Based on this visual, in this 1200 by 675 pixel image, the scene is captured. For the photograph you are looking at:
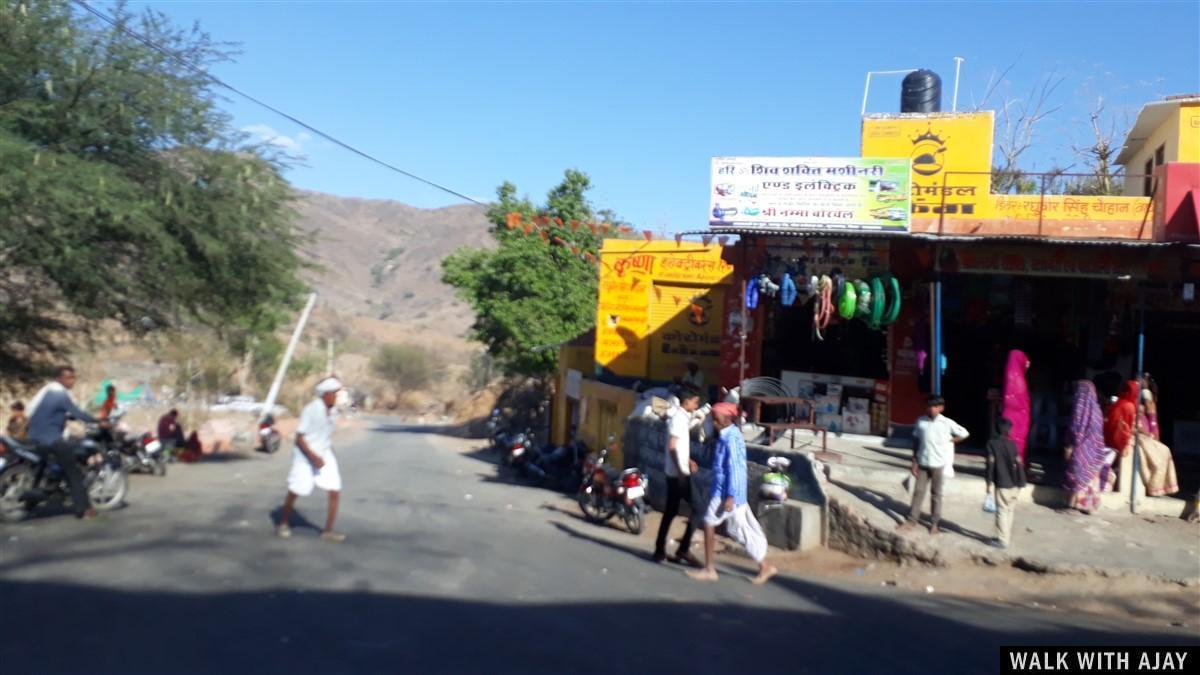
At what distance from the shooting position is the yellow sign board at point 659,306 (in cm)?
2466

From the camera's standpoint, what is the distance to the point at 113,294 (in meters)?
15.9

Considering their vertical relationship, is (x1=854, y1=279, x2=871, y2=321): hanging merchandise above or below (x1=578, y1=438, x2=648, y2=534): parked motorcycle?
above

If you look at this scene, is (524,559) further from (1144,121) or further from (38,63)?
(1144,121)

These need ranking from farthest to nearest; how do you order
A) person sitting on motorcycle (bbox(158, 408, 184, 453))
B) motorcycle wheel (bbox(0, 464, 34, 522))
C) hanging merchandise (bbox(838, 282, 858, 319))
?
person sitting on motorcycle (bbox(158, 408, 184, 453)) < hanging merchandise (bbox(838, 282, 858, 319)) < motorcycle wheel (bbox(0, 464, 34, 522))

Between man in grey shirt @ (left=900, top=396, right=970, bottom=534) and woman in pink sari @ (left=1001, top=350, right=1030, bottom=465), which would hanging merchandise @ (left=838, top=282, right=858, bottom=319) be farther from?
man in grey shirt @ (left=900, top=396, right=970, bottom=534)

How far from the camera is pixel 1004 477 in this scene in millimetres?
11273

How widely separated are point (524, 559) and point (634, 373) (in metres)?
15.6

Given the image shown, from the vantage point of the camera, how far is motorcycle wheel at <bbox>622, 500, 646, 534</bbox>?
14633mm

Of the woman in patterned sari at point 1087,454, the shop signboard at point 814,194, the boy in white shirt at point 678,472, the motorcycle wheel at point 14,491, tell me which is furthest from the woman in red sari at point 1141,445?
the motorcycle wheel at point 14,491

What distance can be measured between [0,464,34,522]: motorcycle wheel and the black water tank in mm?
16943

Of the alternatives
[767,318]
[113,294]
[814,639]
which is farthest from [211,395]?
[814,639]

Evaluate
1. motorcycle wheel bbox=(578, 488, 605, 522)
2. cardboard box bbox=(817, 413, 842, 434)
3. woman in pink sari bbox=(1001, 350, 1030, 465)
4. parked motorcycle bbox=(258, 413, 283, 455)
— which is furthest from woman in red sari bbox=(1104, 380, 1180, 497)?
parked motorcycle bbox=(258, 413, 283, 455)

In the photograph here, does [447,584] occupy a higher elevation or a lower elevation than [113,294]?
lower

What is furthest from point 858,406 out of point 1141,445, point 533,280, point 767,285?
point 533,280
